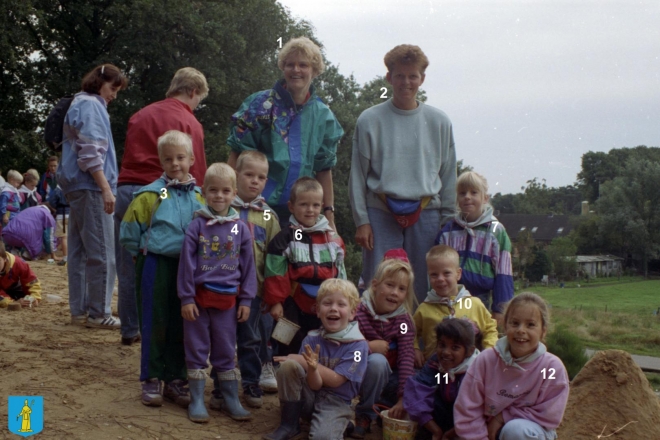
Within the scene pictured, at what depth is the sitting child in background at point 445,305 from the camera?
13.5 ft

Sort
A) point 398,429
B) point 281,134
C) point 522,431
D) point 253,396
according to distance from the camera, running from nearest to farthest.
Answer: point 522,431 < point 398,429 < point 253,396 < point 281,134

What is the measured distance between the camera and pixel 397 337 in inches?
163

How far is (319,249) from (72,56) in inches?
776

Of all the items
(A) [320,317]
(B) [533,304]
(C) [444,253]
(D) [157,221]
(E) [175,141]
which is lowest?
(A) [320,317]

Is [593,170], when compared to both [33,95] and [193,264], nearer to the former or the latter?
[193,264]

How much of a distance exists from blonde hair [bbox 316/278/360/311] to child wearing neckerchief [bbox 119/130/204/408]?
2.83ft

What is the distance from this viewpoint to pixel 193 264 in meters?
3.98

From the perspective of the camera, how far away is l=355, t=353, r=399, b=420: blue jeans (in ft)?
13.1

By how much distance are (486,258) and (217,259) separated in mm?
1636

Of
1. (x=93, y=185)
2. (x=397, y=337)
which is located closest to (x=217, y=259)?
(x=397, y=337)

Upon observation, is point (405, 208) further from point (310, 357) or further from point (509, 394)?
point (509, 394)

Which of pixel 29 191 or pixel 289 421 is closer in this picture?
pixel 289 421

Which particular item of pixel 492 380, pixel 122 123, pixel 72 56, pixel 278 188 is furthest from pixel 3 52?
pixel 492 380

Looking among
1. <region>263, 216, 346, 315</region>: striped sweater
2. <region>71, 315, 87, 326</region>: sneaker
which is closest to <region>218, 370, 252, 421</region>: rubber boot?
<region>263, 216, 346, 315</region>: striped sweater
